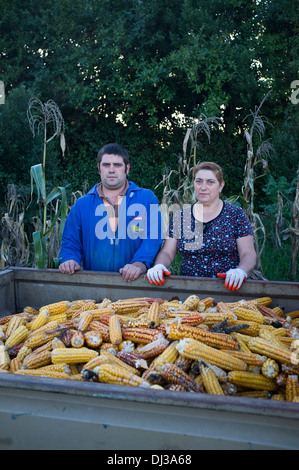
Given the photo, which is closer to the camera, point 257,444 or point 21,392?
point 257,444

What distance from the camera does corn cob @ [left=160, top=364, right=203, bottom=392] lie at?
6.77ft

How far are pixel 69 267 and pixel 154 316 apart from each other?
44.5 inches

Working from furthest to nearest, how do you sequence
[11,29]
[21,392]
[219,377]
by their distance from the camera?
[11,29]
[219,377]
[21,392]

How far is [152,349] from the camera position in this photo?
7.77 ft

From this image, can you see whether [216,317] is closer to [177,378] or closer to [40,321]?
[177,378]


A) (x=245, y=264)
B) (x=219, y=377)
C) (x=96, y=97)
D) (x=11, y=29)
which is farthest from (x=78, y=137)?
(x=219, y=377)

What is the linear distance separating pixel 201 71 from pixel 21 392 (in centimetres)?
1156

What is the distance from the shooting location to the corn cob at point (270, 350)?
2.21m

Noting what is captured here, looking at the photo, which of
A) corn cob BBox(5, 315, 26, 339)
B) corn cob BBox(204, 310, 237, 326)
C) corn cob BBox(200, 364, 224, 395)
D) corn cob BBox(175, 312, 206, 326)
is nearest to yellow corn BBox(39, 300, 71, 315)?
corn cob BBox(5, 315, 26, 339)

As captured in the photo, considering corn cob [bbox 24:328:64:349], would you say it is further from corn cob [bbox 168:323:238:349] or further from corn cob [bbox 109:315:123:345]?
corn cob [bbox 168:323:238:349]

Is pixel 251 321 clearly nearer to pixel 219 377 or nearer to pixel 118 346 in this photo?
pixel 219 377

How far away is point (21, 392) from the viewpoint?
1760 mm

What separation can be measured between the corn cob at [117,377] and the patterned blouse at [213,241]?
1680mm

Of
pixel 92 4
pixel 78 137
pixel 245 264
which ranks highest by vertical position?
pixel 92 4
